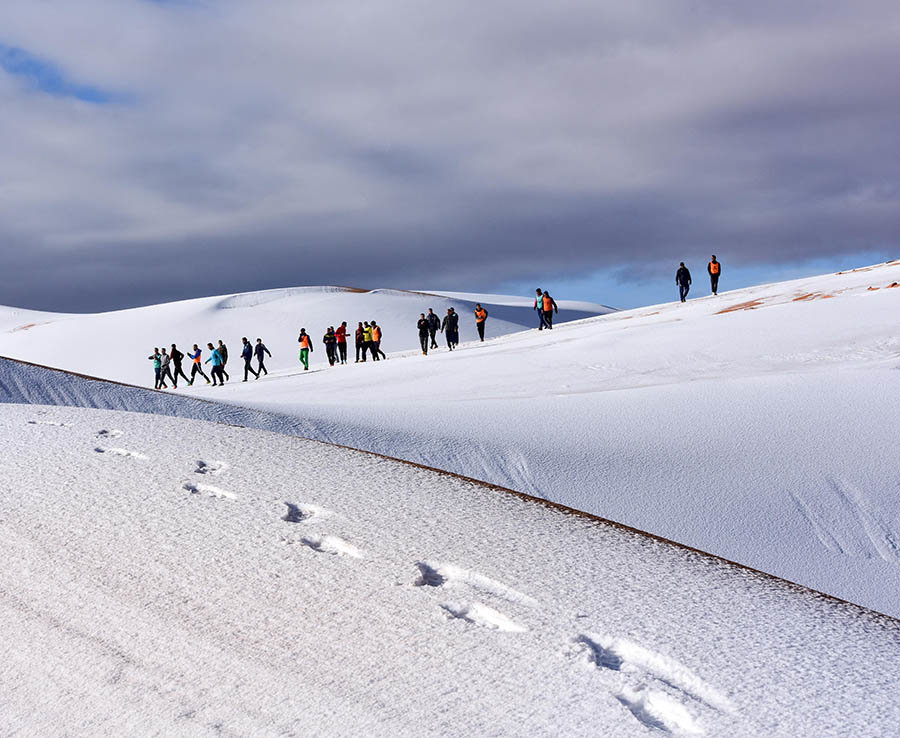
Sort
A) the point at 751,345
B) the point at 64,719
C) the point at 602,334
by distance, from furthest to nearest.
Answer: the point at 602,334 → the point at 751,345 → the point at 64,719

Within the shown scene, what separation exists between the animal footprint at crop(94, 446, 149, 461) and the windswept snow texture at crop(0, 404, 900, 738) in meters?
0.47

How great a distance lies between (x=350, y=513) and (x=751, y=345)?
41.4 ft

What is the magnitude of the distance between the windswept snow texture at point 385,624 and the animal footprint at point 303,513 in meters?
0.02

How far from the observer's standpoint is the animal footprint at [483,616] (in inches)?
133

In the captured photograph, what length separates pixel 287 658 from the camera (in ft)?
10.2

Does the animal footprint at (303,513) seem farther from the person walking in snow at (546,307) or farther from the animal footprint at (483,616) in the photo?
the person walking in snow at (546,307)

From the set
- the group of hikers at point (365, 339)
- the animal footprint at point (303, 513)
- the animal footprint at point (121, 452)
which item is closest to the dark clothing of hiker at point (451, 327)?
the group of hikers at point (365, 339)

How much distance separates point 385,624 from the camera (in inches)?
133

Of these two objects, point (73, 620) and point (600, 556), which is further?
point (600, 556)

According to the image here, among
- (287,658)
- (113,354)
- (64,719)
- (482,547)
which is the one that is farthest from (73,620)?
(113,354)

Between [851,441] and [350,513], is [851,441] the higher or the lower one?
the lower one

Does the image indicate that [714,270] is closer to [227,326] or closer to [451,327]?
[451,327]

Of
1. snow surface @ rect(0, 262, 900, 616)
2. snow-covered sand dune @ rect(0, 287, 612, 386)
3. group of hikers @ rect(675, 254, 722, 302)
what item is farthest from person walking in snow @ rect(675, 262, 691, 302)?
snow-covered sand dune @ rect(0, 287, 612, 386)

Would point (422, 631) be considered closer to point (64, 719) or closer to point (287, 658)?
point (287, 658)
